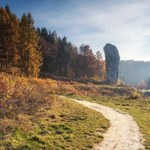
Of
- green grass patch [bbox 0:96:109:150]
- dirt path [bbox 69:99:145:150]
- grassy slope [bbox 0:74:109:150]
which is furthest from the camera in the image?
dirt path [bbox 69:99:145:150]

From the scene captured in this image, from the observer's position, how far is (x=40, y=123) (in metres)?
20.9

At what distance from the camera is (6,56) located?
2181 inches

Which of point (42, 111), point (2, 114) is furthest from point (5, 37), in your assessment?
point (2, 114)

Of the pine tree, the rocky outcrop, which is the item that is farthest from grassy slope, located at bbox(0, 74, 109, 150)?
the rocky outcrop

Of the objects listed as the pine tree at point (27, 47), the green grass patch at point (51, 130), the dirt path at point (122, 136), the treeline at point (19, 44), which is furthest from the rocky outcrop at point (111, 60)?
the green grass patch at point (51, 130)

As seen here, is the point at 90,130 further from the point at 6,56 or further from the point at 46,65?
the point at 46,65

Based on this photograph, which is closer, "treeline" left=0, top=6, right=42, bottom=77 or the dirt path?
the dirt path

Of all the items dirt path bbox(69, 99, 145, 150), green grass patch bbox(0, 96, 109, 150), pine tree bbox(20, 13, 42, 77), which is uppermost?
pine tree bbox(20, 13, 42, 77)

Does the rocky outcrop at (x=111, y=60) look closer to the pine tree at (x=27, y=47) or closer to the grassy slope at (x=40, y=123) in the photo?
the pine tree at (x=27, y=47)

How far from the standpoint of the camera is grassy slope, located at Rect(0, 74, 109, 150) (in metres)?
17.3

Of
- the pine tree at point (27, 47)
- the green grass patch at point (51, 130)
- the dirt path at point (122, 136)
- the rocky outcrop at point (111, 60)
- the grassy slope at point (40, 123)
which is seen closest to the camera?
the green grass patch at point (51, 130)

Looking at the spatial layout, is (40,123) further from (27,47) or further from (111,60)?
(111,60)

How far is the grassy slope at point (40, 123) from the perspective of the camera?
17.3 m

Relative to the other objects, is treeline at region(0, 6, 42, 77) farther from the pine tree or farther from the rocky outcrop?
the rocky outcrop
